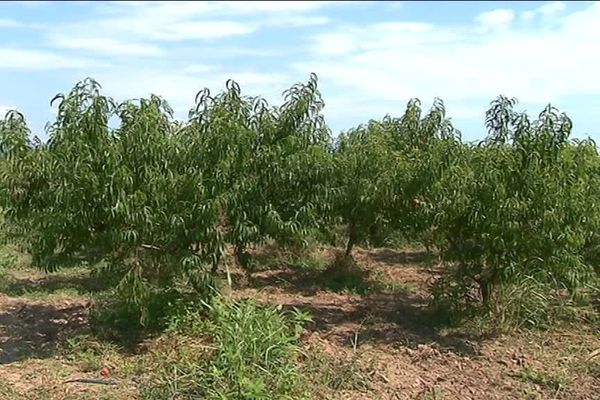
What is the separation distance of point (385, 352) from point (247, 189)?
2.27 meters

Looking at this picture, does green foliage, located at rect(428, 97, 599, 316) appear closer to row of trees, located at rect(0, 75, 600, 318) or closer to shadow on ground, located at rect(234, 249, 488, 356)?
row of trees, located at rect(0, 75, 600, 318)

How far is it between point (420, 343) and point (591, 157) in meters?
3.08

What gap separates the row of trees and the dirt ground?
2.38 feet

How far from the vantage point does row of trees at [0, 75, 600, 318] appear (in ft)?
23.1

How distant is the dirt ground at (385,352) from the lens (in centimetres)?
666

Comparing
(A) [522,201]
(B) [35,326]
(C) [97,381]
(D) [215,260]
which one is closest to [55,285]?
(B) [35,326]

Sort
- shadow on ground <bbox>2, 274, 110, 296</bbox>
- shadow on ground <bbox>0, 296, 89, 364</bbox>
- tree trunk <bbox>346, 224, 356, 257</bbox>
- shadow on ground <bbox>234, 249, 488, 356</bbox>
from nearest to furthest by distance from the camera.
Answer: shadow on ground <bbox>0, 296, 89, 364</bbox> → shadow on ground <bbox>234, 249, 488, 356</bbox> → shadow on ground <bbox>2, 274, 110, 296</bbox> → tree trunk <bbox>346, 224, 356, 257</bbox>

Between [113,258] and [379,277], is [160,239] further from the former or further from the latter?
[379,277]

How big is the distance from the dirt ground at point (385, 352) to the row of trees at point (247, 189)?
0.72m

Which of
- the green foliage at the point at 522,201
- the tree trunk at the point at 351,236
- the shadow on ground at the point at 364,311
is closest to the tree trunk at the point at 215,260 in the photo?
the shadow on ground at the point at 364,311

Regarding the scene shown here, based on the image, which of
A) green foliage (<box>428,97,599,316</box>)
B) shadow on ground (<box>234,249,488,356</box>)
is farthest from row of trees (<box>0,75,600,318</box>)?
shadow on ground (<box>234,249,488,356</box>)

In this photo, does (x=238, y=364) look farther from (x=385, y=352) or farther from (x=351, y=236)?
(x=351, y=236)

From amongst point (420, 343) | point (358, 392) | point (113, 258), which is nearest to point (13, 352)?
point (113, 258)

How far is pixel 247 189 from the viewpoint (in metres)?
7.57
